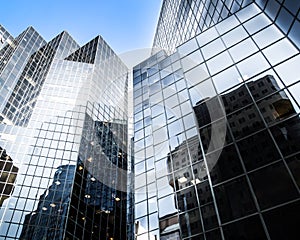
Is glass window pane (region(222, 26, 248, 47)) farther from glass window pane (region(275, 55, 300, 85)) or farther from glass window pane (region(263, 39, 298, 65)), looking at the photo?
glass window pane (region(275, 55, 300, 85))

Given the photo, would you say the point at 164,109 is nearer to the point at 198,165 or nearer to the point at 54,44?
the point at 198,165

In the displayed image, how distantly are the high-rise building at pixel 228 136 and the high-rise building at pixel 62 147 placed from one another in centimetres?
1744

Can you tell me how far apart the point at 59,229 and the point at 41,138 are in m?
15.8

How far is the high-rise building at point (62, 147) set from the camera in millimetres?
34344

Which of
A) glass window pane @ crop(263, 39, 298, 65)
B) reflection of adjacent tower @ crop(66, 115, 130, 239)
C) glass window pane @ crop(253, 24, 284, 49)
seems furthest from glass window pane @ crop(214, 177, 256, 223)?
reflection of adjacent tower @ crop(66, 115, 130, 239)

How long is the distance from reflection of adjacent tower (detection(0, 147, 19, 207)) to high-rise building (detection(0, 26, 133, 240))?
0.11 metres

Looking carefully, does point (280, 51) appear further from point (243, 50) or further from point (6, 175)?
point (6, 175)

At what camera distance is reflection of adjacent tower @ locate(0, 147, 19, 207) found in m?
34.8

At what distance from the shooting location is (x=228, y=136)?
618 inches

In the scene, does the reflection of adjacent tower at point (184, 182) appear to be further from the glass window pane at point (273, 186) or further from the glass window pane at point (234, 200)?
the glass window pane at point (273, 186)

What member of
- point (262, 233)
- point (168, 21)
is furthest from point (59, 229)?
point (168, 21)

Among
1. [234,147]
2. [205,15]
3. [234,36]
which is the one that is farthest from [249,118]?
[205,15]

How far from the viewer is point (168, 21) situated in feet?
158

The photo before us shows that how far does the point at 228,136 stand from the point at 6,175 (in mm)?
32739
